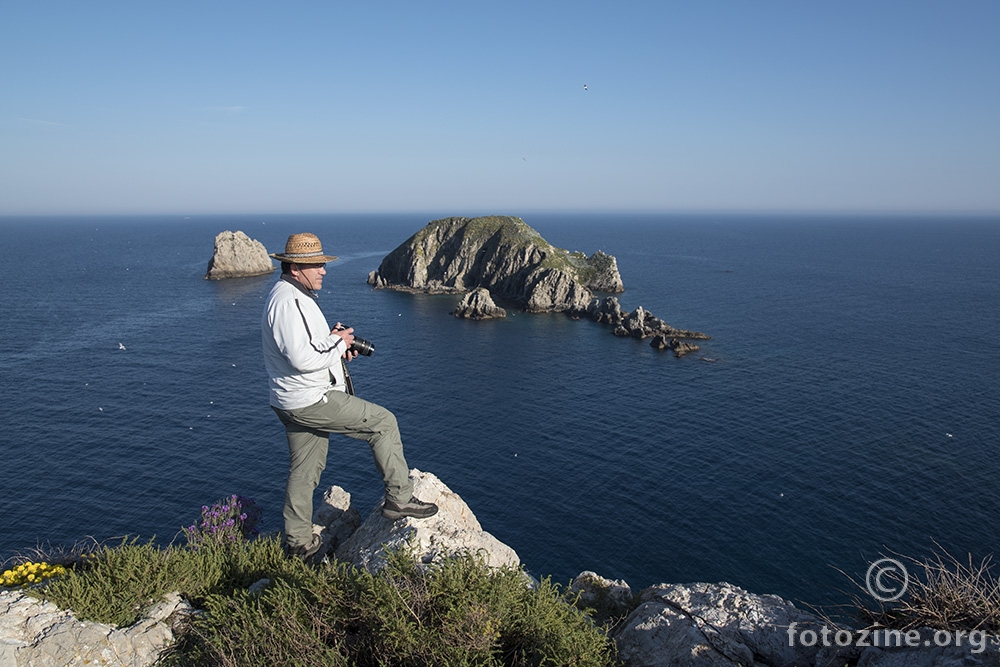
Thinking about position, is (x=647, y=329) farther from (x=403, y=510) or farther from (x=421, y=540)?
(x=421, y=540)

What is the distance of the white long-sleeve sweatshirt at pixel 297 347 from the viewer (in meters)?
6.50

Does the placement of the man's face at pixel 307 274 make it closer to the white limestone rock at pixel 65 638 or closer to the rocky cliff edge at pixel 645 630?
the rocky cliff edge at pixel 645 630

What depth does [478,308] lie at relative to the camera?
9412 centimetres

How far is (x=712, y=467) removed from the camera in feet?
139

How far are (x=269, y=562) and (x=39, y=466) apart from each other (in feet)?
149

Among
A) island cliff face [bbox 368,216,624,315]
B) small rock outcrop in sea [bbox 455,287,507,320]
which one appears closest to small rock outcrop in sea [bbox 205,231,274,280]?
island cliff face [bbox 368,216,624,315]

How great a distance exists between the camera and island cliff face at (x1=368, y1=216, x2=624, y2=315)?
101875mm

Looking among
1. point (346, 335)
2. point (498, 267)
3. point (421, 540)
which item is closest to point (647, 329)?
point (498, 267)

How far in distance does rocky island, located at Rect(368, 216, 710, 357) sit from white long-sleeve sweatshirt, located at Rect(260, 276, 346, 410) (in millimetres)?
81028

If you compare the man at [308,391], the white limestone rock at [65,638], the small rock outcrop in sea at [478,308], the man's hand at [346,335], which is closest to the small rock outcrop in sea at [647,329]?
the small rock outcrop in sea at [478,308]

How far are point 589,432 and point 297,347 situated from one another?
145 ft

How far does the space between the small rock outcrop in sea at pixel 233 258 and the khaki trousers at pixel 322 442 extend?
5337 inches

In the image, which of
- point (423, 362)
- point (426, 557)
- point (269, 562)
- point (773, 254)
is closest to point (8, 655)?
point (269, 562)

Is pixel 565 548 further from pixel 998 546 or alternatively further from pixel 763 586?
pixel 998 546
